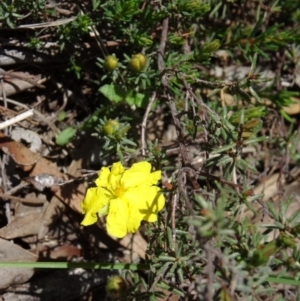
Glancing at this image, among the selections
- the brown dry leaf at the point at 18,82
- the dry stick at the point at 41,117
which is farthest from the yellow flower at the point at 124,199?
the brown dry leaf at the point at 18,82

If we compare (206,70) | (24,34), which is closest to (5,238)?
(24,34)

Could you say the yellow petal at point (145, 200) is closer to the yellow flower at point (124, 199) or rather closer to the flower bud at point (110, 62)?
the yellow flower at point (124, 199)

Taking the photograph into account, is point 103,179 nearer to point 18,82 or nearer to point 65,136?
point 65,136

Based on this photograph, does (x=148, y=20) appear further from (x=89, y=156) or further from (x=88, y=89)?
(x=89, y=156)

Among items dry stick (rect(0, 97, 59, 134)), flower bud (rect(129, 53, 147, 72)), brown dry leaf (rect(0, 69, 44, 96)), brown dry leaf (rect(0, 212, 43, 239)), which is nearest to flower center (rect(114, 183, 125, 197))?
flower bud (rect(129, 53, 147, 72))

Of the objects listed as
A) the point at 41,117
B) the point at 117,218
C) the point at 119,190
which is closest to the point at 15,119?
the point at 41,117
